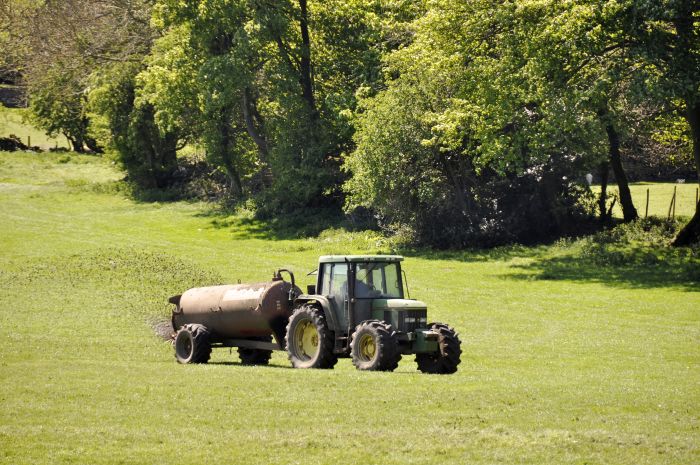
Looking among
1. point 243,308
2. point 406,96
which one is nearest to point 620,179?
point 406,96

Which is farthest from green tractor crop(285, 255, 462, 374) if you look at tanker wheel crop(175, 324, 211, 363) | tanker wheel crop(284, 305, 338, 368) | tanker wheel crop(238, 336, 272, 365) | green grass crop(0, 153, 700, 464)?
tanker wheel crop(238, 336, 272, 365)

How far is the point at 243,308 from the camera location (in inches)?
918

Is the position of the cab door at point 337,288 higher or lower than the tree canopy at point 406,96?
lower

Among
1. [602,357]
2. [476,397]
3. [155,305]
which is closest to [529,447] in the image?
[476,397]

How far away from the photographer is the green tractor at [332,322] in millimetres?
20469

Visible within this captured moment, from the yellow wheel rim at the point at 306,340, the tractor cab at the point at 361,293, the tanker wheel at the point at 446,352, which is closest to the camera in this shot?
the tanker wheel at the point at 446,352

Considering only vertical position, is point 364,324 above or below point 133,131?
below

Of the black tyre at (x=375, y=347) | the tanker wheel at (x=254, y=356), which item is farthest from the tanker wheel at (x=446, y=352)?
the tanker wheel at (x=254, y=356)

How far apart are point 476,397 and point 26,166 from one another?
72.4 metres

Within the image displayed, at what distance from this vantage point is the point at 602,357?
80.6 feet

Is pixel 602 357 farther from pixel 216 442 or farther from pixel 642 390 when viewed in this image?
pixel 216 442

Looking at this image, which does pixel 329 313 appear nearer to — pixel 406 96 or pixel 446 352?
pixel 446 352

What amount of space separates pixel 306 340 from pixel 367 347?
1.97 meters

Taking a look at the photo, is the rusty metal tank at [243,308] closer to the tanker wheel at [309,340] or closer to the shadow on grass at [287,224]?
the tanker wheel at [309,340]
